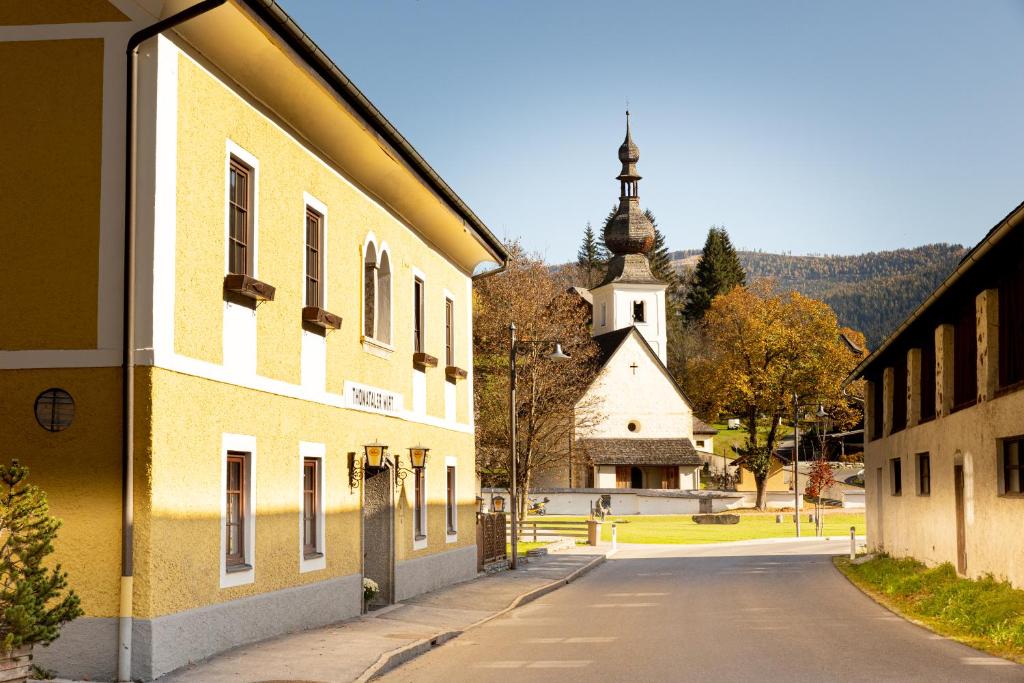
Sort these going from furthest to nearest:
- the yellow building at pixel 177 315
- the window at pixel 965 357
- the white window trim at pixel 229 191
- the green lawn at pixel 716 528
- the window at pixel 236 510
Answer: the green lawn at pixel 716 528, the window at pixel 965 357, the window at pixel 236 510, the white window trim at pixel 229 191, the yellow building at pixel 177 315

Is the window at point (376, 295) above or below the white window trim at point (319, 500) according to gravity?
above

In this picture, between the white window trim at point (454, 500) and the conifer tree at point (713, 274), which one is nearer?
the white window trim at point (454, 500)

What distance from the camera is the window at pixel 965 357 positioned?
20281 mm

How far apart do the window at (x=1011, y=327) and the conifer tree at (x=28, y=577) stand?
12193 mm

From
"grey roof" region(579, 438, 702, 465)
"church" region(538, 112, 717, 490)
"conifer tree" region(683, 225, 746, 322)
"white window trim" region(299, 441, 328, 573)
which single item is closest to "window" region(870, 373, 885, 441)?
"white window trim" region(299, 441, 328, 573)

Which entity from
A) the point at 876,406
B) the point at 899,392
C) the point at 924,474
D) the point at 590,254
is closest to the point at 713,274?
the point at 590,254

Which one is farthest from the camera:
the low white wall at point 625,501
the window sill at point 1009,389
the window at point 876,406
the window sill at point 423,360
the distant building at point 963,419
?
the low white wall at point 625,501

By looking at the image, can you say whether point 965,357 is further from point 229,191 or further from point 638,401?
point 638,401

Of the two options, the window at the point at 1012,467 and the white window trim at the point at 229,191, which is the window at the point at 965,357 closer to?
the window at the point at 1012,467

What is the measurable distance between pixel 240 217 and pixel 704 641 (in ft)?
24.1

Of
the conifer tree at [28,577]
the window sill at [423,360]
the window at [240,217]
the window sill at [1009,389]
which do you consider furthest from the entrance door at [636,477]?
the conifer tree at [28,577]

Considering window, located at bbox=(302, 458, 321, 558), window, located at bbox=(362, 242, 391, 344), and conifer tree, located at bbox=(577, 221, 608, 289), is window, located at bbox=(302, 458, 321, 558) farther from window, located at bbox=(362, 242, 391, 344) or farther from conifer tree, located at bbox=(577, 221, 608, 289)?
conifer tree, located at bbox=(577, 221, 608, 289)

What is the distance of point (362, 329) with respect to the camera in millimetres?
18375

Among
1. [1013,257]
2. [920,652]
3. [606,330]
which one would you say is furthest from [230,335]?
[606,330]
